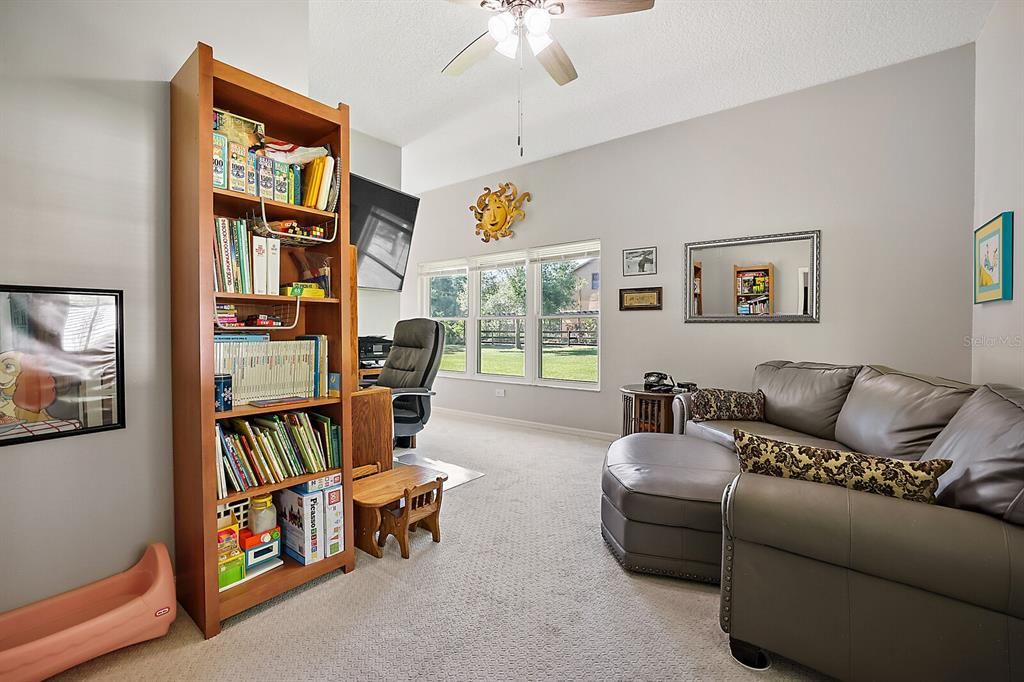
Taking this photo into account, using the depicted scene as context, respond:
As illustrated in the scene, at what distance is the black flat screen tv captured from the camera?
12.8 feet

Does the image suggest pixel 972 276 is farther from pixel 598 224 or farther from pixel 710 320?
pixel 598 224

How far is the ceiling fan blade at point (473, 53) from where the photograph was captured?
234 cm

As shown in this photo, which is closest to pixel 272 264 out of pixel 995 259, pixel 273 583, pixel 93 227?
pixel 93 227

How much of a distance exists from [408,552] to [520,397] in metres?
3.19

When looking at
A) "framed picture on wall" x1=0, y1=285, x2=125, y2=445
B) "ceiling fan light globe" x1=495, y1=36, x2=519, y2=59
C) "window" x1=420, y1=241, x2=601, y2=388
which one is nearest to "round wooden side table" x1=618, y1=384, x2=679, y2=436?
"window" x1=420, y1=241, x2=601, y2=388

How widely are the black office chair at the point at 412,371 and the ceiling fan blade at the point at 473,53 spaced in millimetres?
1930

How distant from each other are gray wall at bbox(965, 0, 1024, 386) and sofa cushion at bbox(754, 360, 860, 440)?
68 centimetres

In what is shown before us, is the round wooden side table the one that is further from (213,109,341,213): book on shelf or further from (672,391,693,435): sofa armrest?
(213,109,341,213): book on shelf

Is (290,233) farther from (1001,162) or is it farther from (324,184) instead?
(1001,162)

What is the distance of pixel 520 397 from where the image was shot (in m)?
5.34

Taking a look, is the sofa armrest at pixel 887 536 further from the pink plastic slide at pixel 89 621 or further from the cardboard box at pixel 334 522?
the pink plastic slide at pixel 89 621

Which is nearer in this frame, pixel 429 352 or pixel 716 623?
pixel 716 623

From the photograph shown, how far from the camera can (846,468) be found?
142 cm


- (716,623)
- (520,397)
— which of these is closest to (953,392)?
(716,623)
